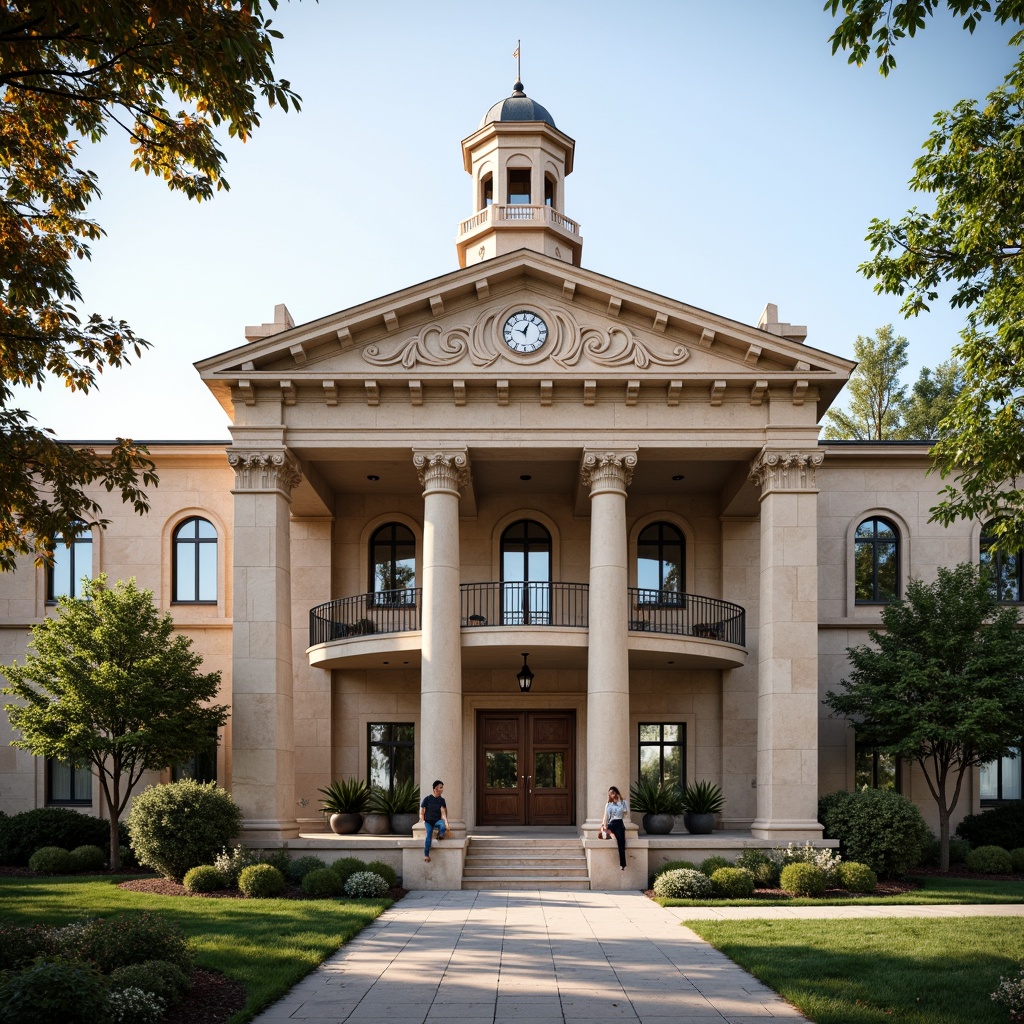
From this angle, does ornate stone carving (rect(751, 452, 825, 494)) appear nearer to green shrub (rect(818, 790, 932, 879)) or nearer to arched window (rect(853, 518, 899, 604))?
arched window (rect(853, 518, 899, 604))

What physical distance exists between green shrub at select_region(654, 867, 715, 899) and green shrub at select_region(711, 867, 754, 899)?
183 millimetres

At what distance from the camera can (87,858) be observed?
24688 mm

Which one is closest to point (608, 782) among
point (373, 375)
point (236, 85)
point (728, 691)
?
point (728, 691)

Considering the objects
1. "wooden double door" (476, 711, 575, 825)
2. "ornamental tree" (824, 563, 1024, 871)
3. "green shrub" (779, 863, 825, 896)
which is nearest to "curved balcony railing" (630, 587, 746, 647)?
"ornamental tree" (824, 563, 1024, 871)

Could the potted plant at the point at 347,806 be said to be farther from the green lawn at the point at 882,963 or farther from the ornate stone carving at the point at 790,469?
the ornate stone carving at the point at 790,469

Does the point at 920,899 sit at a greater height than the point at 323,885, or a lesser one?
lesser

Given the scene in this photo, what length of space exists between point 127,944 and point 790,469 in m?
17.8

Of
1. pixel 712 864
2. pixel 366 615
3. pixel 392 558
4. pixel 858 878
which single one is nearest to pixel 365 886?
pixel 712 864

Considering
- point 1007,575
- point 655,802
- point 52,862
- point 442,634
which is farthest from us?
point 1007,575

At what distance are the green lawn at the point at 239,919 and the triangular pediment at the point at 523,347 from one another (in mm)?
11002

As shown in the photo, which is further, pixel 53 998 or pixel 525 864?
pixel 525 864

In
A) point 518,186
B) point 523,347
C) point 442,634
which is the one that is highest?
point 518,186

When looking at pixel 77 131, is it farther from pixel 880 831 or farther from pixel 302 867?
pixel 880 831

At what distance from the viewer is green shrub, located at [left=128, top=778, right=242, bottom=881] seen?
21969 millimetres
